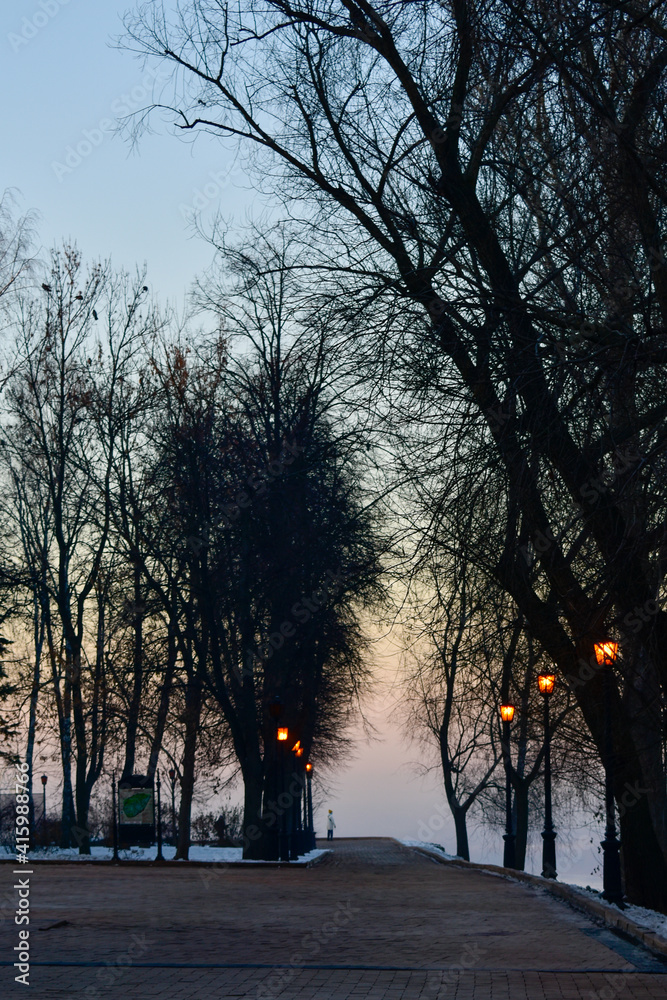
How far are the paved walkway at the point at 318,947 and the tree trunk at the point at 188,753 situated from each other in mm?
12133

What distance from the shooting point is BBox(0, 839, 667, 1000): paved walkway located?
8156mm

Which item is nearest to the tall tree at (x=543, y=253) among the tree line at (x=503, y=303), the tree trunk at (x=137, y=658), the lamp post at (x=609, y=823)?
the tree line at (x=503, y=303)

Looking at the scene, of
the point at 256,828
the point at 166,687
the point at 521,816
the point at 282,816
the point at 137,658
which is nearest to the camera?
the point at 166,687

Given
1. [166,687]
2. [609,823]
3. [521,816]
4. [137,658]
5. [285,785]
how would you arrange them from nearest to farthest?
[609,823] → [166,687] → [137,658] → [285,785] → [521,816]

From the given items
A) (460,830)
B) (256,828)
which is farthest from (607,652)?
(460,830)

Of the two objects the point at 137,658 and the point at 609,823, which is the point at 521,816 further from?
the point at 609,823

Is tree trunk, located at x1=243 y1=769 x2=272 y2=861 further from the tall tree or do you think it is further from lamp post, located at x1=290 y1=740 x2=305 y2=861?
the tall tree

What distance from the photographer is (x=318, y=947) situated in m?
10.4

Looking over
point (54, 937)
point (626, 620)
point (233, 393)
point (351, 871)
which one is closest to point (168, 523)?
point (233, 393)

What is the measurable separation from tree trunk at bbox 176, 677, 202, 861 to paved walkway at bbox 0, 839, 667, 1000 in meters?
12.1

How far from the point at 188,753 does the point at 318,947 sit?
2357 centimetres

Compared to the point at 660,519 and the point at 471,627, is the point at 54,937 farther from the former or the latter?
the point at 660,519

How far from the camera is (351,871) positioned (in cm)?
2530

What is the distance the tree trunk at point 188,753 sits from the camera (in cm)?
3011
